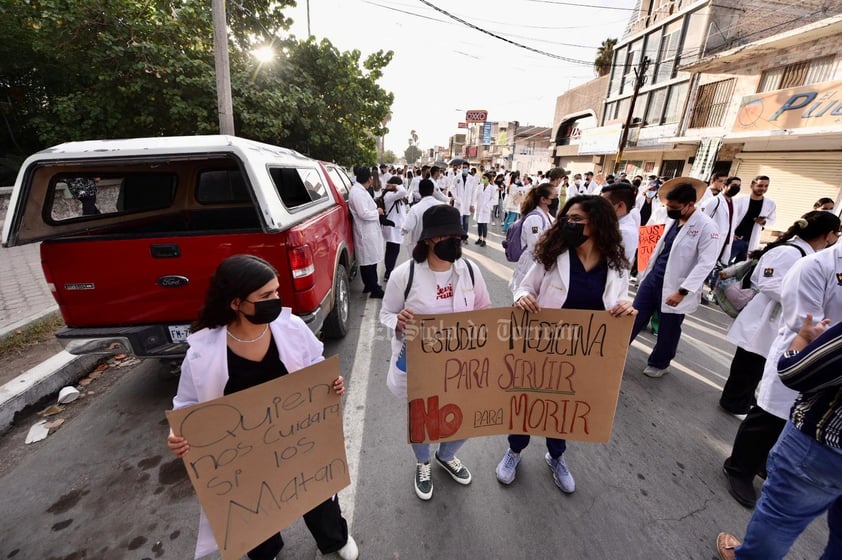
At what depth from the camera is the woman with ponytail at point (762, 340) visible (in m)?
2.30

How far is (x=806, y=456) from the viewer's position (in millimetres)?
1433

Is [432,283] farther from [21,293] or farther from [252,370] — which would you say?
[21,293]

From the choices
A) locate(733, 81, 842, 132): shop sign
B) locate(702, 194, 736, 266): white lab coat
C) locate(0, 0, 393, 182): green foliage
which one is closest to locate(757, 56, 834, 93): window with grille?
locate(733, 81, 842, 132): shop sign

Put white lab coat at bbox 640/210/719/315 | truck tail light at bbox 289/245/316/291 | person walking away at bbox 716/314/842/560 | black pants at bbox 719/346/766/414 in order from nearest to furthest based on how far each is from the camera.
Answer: person walking away at bbox 716/314/842/560 < truck tail light at bbox 289/245/316/291 < black pants at bbox 719/346/766/414 < white lab coat at bbox 640/210/719/315

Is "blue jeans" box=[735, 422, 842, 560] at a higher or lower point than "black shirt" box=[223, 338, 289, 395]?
lower

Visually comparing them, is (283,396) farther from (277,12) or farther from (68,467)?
(277,12)

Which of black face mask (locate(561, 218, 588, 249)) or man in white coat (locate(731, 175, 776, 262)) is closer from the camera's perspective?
black face mask (locate(561, 218, 588, 249))

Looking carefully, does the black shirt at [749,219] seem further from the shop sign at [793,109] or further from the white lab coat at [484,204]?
the shop sign at [793,109]

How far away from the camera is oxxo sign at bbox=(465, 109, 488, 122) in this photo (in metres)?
Result: 60.8

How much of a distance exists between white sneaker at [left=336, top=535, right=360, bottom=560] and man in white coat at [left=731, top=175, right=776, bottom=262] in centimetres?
731

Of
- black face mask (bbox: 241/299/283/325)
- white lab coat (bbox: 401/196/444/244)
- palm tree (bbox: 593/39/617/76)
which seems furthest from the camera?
palm tree (bbox: 593/39/617/76)

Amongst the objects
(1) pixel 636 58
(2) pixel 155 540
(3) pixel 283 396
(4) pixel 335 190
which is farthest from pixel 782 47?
(2) pixel 155 540

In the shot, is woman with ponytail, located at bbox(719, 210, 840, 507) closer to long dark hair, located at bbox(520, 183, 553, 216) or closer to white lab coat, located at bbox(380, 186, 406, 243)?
long dark hair, located at bbox(520, 183, 553, 216)

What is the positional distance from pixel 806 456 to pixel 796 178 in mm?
14917
